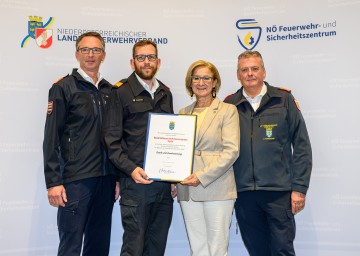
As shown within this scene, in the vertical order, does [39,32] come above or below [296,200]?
above

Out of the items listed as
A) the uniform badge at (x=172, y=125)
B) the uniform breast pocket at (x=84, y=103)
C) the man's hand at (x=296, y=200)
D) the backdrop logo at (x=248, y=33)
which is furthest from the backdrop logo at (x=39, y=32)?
the man's hand at (x=296, y=200)

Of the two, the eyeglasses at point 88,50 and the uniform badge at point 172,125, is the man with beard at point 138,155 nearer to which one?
the uniform badge at point 172,125

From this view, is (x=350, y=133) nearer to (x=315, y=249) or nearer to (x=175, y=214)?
(x=315, y=249)

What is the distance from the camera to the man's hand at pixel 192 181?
104 inches

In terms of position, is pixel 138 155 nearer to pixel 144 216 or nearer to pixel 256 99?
pixel 144 216

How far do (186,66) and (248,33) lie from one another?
0.76 meters

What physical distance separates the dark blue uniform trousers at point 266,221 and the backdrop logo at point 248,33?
1711 mm

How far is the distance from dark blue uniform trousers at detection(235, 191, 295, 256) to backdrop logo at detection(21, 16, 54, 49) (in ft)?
7.95

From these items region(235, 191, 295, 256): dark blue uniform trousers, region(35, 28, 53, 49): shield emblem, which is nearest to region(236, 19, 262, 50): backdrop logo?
region(235, 191, 295, 256): dark blue uniform trousers

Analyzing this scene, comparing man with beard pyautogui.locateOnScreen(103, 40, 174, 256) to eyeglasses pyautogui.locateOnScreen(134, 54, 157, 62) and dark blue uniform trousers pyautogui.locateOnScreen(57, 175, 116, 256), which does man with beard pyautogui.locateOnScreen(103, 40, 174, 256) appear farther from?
dark blue uniform trousers pyautogui.locateOnScreen(57, 175, 116, 256)

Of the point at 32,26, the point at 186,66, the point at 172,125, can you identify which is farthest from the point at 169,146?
the point at 32,26

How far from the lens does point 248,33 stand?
3.87m

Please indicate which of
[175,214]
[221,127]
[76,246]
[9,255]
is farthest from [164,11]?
[9,255]

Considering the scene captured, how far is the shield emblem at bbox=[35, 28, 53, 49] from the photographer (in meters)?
3.57
